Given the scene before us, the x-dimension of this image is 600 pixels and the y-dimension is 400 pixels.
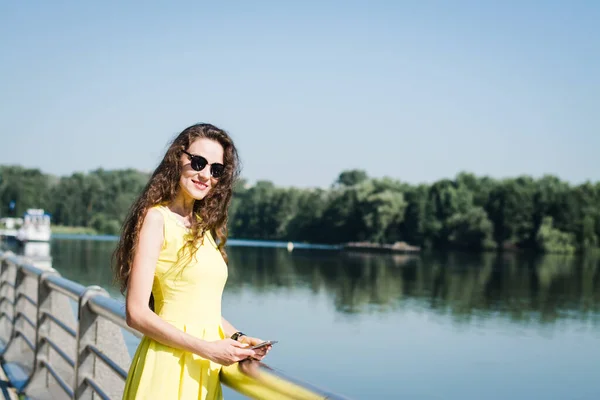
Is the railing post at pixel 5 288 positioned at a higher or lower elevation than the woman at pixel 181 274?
lower

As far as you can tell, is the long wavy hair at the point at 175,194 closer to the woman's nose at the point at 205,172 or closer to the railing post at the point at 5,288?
the woman's nose at the point at 205,172

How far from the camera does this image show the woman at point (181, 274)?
1.97 meters

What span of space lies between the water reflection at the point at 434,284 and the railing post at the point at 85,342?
2673 cm

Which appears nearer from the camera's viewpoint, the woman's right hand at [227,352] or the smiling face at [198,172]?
the woman's right hand at [227,352]

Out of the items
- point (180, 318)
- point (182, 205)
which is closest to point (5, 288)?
point (182, 205)

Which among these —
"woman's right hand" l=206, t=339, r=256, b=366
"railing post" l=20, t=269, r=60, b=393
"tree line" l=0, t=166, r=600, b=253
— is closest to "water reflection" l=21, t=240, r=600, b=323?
"tree line" l=0, t=166, r=600, b=253

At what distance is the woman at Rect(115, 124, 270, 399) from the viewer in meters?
1.97

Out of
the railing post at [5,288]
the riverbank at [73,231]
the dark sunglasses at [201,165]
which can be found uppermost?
the dark sunglasses at [201,165]

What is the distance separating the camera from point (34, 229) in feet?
226

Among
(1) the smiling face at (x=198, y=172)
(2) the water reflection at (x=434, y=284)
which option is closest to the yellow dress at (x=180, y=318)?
(1) the smiling face at (x=198, y=172)

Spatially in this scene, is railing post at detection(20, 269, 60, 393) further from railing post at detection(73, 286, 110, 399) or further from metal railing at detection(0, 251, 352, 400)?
railing post at detection(73, 286, 110, 399)

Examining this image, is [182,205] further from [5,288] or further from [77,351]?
[5,288]

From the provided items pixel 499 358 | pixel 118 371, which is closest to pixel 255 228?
pixel 499 358

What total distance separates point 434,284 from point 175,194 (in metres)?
42.7
